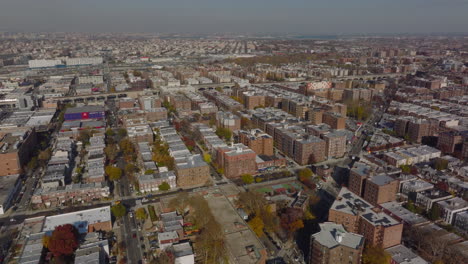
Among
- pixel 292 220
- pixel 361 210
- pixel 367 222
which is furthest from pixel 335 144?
pixel 367 222

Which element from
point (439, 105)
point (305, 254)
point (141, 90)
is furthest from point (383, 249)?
point (141, 90)

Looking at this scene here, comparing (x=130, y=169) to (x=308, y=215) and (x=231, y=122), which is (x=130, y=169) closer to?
(x=231, y=122)

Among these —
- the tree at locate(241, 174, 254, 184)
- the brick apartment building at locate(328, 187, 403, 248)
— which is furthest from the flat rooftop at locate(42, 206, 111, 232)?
the brick apartment building at locate(328, 187, 403, 248)

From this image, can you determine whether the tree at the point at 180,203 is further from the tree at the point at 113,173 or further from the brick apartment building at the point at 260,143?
the brick apartment building at the point at 260,143

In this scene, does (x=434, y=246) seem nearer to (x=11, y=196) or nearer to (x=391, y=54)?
(x=11, y=196)

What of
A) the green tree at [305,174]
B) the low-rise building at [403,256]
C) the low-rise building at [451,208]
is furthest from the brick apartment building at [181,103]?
the low-rise building at [403,256]
